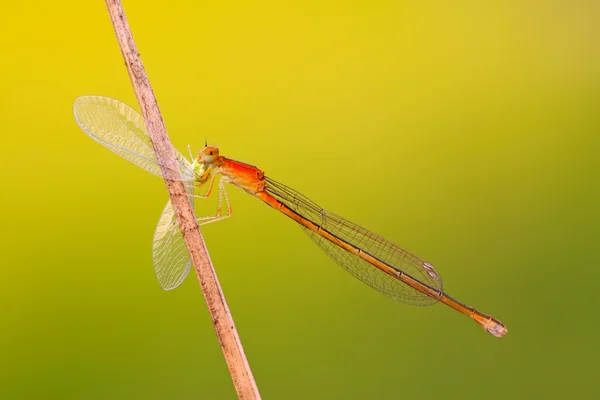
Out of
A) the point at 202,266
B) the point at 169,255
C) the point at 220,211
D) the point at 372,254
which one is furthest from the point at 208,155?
the point at 372,254

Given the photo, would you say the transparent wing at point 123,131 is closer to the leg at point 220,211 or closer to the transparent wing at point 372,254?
the leg at point 220,211

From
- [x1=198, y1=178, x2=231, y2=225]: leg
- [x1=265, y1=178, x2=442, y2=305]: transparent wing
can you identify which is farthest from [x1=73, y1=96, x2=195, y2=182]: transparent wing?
[x1=265, y1=178, x2=442, y2=305]: transparent wing

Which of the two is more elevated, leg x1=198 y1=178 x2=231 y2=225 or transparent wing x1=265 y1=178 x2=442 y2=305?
transparent wing x1=265 y1=178 x2=442 y2=305

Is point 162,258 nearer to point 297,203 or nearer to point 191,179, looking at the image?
point 191,179

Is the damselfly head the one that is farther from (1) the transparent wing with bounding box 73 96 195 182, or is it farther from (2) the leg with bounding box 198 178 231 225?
(1) the transparent wing with bounding box 73 96 195 182

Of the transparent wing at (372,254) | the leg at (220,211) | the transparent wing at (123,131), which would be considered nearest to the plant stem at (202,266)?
the transparent wing at (123,131)

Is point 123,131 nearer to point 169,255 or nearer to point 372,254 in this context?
Answer: point 169,255

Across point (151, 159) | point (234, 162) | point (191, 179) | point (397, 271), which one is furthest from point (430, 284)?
point (151, 159)
